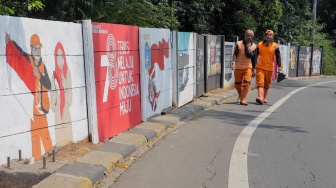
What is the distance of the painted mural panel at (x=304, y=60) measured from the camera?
25.0 metres

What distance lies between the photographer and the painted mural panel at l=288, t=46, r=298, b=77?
23.1 meters

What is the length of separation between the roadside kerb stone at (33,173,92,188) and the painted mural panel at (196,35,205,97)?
279 inches

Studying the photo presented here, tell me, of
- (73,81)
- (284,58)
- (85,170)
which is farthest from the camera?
(284,58)

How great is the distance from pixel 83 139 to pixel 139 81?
196cm

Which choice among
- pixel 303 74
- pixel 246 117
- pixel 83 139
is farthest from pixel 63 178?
pixel 303 74

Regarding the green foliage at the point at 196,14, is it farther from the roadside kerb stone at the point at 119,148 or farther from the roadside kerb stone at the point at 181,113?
the roadside kerb stone at the point at 181,113

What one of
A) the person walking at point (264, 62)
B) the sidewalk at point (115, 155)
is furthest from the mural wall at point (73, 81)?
the person walking at point (264, 62)

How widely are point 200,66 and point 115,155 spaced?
6402 millimetres

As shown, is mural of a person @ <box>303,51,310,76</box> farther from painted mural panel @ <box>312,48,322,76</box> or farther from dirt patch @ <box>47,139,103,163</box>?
dirt patch @ <box>47,139,103,163</box>

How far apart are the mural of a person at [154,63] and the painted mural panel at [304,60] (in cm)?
1845

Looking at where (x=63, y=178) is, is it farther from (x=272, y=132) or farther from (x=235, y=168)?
(x=272, y=132)

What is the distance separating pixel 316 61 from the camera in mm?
27938

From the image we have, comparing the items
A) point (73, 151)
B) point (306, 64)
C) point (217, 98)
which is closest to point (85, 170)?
point (73, 151)

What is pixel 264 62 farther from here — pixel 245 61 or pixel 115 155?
pixel 115 155
